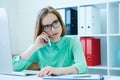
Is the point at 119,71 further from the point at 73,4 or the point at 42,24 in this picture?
the point at 42,24

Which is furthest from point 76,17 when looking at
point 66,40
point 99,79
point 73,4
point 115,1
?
point 99,79

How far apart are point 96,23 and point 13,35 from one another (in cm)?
142

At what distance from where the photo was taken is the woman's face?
1.57 m

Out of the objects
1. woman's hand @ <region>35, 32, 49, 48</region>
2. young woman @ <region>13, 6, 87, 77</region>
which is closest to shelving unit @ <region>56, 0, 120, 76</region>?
young woman @ <region>13, 6, 87, 77</region>

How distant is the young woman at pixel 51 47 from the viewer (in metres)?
1.58

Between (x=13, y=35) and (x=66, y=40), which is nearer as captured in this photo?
(x=66, y=40)

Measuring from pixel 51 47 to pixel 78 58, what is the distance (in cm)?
26

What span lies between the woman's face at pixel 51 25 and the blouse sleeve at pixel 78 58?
Answer: 153 millimetres

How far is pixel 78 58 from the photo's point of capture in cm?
152

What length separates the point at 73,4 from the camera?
2.66m

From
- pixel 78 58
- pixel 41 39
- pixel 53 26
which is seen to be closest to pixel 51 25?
pixel 53 26

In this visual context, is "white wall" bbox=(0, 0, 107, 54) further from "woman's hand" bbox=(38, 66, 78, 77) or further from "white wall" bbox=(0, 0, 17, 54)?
"woman's hand" bbox=(38, 66, 78, 77)

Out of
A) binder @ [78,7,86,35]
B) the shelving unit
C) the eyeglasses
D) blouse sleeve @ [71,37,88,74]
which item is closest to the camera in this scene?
blouse sleeve @ [71,37,88,74]

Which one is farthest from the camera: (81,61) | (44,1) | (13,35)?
(13,35)
